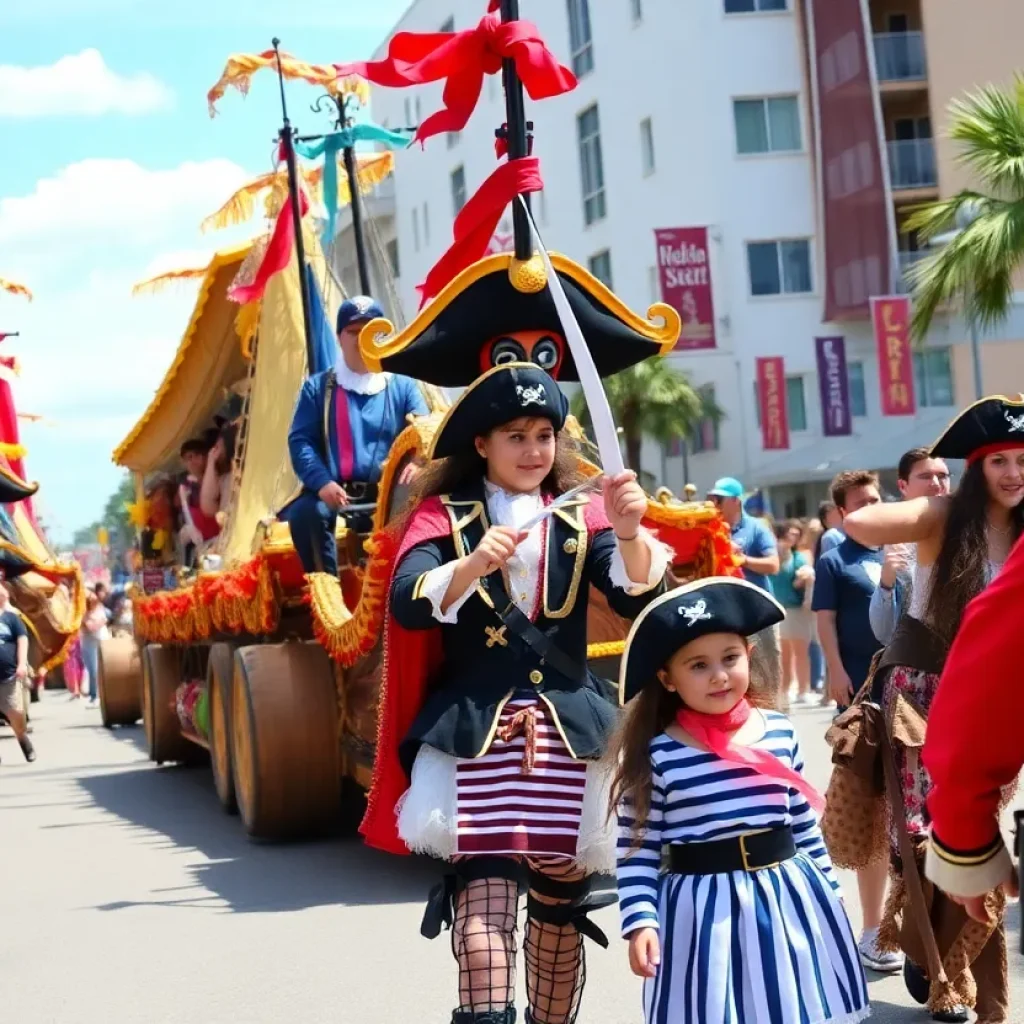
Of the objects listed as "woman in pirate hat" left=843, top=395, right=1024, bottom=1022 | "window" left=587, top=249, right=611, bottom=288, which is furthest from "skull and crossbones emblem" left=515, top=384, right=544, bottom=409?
"window" left=587, top=249, right=611, bottom=288

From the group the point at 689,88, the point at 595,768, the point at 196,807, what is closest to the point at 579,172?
the point at 689,88

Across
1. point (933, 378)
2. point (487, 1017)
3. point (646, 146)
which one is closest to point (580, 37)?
point (646, 146)

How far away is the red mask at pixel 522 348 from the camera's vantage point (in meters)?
6.30

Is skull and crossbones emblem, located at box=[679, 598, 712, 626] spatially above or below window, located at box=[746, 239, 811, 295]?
below

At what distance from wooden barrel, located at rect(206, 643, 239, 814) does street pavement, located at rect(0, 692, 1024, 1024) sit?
0.70ft

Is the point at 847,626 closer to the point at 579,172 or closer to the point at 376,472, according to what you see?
the point at 376,472

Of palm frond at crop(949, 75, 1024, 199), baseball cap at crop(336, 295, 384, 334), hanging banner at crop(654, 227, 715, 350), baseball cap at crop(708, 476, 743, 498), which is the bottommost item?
baseball cap at crop(708, 476, 743, 498)

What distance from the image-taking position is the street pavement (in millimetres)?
5898

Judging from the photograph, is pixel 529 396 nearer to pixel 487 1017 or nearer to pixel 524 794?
pixel 524 794

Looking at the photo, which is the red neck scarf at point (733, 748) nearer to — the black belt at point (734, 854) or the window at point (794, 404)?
the black belt at point (734, 854)

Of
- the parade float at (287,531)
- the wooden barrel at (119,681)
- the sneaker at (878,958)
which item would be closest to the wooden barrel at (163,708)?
the parade float at (287,531)

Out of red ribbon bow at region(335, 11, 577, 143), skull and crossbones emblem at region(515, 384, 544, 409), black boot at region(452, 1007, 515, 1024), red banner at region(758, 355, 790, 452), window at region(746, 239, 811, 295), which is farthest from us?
window at region(746, 239, 811, 295)

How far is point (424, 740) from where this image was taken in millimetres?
4512

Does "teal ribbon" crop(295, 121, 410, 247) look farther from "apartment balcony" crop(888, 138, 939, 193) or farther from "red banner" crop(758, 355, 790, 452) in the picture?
"apartment balcony" crop(888, 138, 939, 193)
